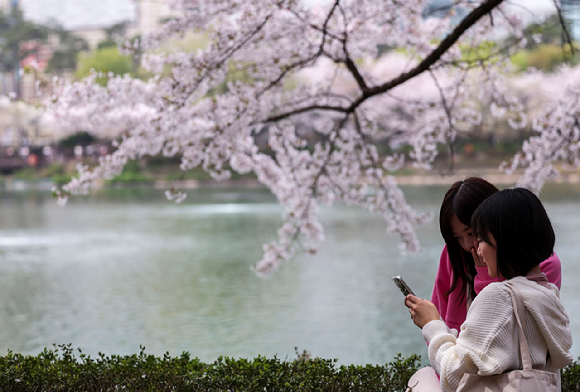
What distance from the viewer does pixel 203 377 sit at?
2.14 m

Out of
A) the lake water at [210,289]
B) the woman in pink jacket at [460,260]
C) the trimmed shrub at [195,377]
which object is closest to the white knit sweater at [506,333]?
the woman in pink jacket at [460,260]

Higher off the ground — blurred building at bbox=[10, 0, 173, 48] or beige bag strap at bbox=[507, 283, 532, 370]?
blurred building at bbox=[10, 0, 173, 48]

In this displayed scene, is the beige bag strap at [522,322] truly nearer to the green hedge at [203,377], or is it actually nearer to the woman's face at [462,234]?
the woman's face at [462,234]

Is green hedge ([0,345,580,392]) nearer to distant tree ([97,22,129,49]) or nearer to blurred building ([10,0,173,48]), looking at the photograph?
distant tree ([97,22,129,49])

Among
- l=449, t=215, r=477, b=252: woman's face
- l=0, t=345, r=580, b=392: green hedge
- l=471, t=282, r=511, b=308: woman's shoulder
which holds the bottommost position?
l=0, t=345, r=580, b=392: green hedge

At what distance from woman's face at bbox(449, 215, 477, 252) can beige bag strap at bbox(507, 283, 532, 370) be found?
A: 1.34ft

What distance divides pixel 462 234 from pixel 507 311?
1.48 ft

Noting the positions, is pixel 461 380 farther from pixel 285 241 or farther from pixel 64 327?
pixel 64 327

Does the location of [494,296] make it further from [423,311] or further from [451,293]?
[451,293]

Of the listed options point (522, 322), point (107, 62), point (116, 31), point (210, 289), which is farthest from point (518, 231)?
point (116, 31)

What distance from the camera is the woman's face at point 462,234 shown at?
1.52m

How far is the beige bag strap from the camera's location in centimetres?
Answer: 111

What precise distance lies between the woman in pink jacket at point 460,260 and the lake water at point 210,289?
1.55 ft

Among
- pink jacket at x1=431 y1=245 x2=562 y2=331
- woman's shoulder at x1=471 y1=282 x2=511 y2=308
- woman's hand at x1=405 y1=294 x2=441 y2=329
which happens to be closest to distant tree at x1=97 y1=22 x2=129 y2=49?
pink jacket at x1=431 y1=245 x2=562 y2=331
